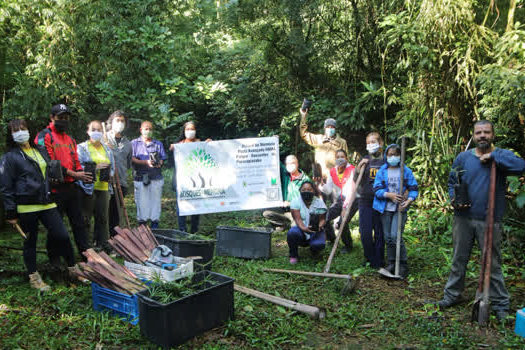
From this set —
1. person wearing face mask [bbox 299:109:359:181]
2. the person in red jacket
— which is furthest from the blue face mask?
the person in red jacket

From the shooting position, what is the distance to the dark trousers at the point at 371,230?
17.0 ft

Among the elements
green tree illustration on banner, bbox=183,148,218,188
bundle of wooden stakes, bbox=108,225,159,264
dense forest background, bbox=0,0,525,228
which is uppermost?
dense forest background, bbox=0,0,525,228

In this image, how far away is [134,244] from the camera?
4.46 meters

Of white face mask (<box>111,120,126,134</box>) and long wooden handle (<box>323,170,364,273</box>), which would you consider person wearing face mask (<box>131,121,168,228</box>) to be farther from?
long wooden handle (<box>323,170,364,273</box>)

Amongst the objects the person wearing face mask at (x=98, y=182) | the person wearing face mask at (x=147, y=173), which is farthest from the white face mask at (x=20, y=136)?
the person wearing face mask at (x=147, y=173)

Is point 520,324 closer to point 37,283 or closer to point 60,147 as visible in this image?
point 37,283

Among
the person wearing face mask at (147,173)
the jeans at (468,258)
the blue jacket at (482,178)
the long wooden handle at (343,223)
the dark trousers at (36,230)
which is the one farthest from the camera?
the person wearing face mask at (147,173)

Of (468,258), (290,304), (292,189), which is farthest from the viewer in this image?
(292,189)

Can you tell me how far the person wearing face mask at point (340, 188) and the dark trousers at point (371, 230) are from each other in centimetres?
64

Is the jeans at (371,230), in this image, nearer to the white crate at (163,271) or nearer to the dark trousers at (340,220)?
the dark trousers at (340,220)

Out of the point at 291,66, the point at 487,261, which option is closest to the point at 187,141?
the point at 291,66

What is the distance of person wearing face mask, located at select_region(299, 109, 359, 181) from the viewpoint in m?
6.62

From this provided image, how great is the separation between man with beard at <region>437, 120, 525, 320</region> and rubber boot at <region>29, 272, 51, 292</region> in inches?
170

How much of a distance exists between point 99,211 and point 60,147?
3.76 ft
